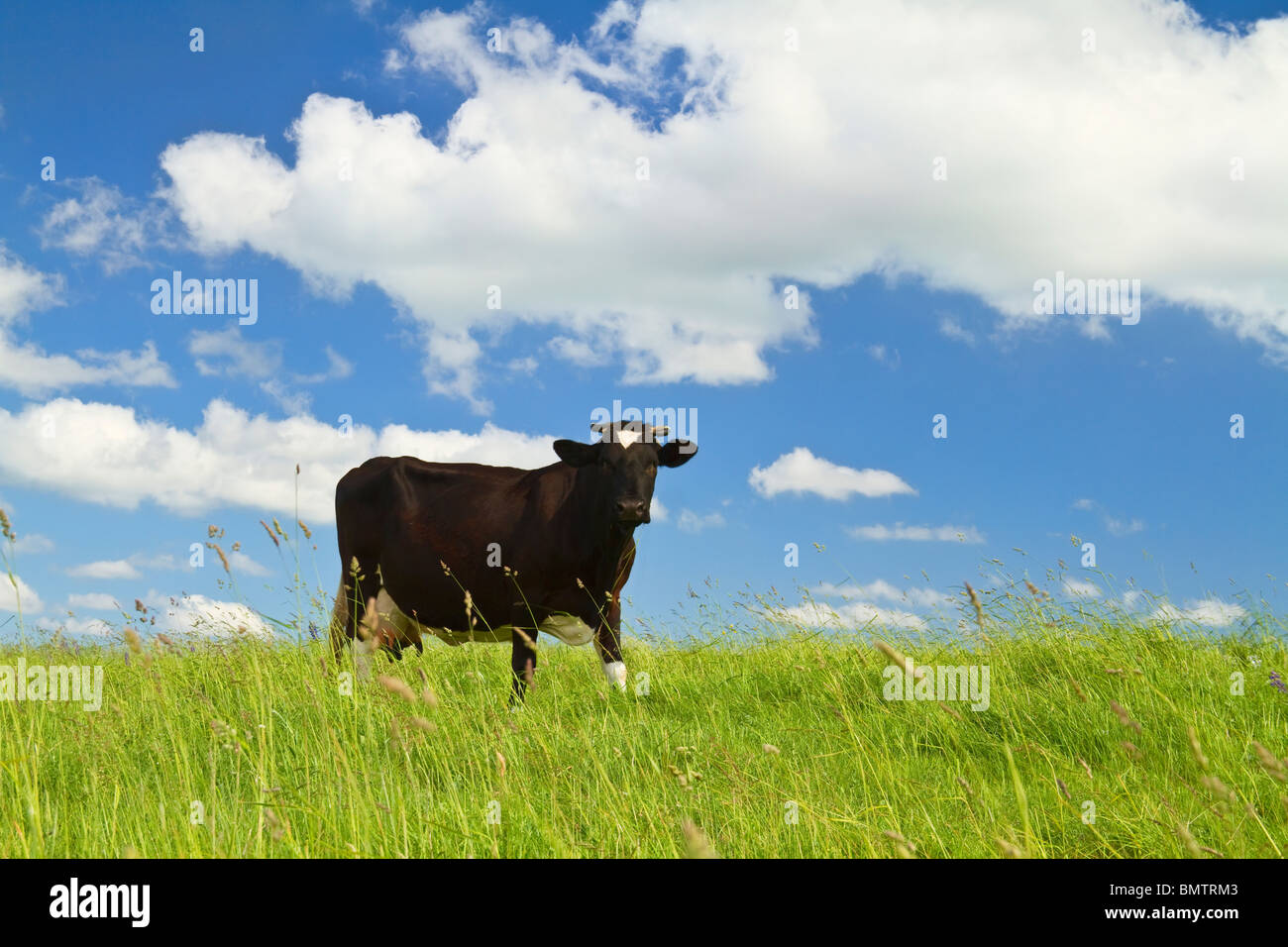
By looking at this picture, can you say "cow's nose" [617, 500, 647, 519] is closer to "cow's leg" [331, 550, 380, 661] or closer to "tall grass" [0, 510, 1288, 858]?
"tall grass" [0, 510, 1288, 858]

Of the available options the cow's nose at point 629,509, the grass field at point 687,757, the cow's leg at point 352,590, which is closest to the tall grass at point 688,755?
the grass field at point 687,757

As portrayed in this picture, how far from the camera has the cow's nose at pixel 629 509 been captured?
8.07 m

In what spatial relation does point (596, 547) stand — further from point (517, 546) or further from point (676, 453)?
point (676, 453)

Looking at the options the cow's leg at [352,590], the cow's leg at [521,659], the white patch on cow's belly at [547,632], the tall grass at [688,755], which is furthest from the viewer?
the cow's leg at [352,590]

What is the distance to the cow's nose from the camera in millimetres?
8070

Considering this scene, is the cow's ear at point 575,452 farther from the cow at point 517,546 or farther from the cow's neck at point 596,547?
the cow's neck at point 596,547

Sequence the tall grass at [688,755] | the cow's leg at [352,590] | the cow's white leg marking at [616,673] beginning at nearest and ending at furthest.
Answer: the tall grass at [688,755] → the cow's white leg marking at [616,673] → the cow's leg at [352,590]

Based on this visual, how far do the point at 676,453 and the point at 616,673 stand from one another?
222 cm

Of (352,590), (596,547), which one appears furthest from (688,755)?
(352,590)

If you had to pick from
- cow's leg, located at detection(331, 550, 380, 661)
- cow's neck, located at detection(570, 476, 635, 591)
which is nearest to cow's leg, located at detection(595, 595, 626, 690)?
cow's neck, located at detection(570, 476, 635, 591)

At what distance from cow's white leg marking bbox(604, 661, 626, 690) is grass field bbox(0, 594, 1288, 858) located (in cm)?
25

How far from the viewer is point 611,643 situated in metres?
8.52
